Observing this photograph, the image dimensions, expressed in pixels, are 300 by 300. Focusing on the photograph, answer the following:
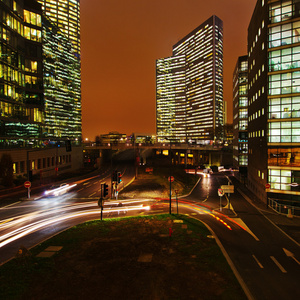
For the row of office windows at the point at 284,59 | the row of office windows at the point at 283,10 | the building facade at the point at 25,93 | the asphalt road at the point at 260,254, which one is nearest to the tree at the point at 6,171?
the building facade at the point at 25,93

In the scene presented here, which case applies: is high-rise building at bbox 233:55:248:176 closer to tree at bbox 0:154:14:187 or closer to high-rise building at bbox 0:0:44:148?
high-rise building at bbox 0:0:44:148

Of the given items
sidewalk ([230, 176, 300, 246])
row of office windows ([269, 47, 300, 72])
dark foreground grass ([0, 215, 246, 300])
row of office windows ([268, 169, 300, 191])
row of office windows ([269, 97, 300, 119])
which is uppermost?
row of office windows ([269, 47, 300, 72])

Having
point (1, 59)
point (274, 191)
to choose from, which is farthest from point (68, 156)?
point (274, 191)

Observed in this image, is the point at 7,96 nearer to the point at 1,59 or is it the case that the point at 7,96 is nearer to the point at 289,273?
the point at 1,59

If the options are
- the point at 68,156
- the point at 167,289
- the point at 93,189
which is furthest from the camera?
the point at 68,156

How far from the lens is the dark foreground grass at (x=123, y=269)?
1105 cm

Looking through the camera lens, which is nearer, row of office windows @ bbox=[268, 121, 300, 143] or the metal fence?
the metal fence

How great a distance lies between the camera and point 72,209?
28141 mm

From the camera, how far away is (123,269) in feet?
43.5

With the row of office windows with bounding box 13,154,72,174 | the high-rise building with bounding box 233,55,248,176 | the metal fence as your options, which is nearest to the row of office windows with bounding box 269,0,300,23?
the metal fence

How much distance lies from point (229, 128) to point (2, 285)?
166 meters

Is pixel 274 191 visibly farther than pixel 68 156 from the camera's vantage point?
No

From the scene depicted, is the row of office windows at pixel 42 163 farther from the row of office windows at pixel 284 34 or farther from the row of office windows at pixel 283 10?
the row of office windows at pixel 283 10

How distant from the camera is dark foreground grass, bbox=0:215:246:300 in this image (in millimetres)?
11055
